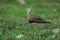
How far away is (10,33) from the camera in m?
8.88

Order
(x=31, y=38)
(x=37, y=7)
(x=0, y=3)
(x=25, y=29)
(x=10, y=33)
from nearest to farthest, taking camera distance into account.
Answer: (x=31, y=38)
(x=10, y=33)
(x=25, y=29)
(x=37, y=7)
(x=0, y=3)

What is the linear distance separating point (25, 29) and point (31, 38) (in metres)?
1.51

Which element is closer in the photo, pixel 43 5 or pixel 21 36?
pixel 21 36

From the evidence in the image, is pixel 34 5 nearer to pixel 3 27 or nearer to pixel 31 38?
pixel 3 27

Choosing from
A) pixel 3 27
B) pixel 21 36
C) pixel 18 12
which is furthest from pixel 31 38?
pixel 18 12

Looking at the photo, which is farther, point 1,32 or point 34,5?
point 34,5

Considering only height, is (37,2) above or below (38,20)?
above

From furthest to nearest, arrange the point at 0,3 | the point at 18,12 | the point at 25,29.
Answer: the point at 0,3 < the point at 18,12 < the point at 25,29

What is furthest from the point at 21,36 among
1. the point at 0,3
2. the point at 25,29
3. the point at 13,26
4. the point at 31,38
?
the point at 0,3

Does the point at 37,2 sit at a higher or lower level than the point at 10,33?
higher

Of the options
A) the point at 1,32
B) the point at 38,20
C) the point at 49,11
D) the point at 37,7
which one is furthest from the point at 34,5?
the point at 1,32

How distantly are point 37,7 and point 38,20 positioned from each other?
6042 millimetres

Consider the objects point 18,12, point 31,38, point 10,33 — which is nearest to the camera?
point 31,38

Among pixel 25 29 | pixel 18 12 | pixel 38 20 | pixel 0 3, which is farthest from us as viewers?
pixel 0 3
